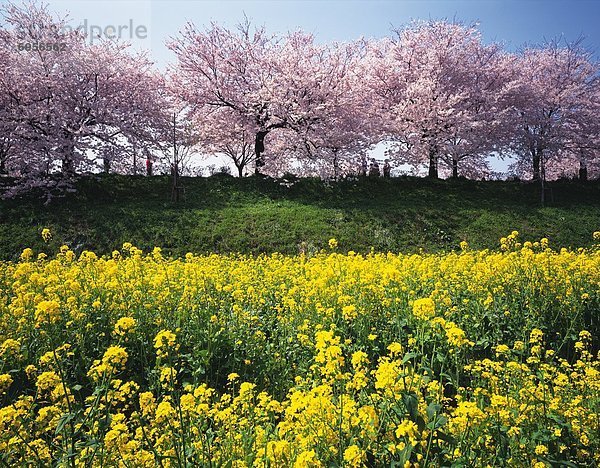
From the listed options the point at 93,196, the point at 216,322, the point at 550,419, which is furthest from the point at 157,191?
A: the point at 550,419

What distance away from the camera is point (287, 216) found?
63.9 ft

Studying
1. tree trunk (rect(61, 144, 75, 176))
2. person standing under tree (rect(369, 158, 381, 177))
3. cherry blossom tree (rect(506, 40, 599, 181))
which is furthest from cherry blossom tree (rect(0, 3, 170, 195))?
cherry blossom tree (rect(506, 40, 599, 181))

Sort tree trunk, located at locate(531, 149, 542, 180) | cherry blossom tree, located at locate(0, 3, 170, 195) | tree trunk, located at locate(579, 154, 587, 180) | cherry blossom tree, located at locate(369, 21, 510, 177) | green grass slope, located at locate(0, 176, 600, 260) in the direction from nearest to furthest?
green grass slope, located at locate(0, 176, 600, 260)
cherry blossom tree, located at locate(0, 3, 170, 195)
cherry blossom tree, located at locate(369, 21, 510, 177)
tree trunk, located at locate(531, 149, 542, 180)
tree trunk, located at locate(579, 154, 587, 180)

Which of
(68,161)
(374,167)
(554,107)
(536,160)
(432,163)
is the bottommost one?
(68,161)

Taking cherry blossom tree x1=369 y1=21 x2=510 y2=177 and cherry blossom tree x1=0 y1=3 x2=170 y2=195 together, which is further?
cherry blossom tree x1=369 y1=21 x2=510 y2=177

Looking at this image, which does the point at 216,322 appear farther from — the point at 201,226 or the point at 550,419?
the point at 201,226

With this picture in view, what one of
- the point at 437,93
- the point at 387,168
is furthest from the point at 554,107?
the point at 387,168

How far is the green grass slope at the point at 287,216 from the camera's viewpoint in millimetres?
16812

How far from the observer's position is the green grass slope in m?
16.8

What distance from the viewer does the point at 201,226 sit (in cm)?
1800

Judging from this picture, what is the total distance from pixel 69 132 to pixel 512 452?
24722mm

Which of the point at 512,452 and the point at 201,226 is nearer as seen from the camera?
the point at 512,452

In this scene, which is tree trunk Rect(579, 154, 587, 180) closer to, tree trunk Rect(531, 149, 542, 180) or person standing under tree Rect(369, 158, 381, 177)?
tree trunk Rect(531, 149, 542, 180)

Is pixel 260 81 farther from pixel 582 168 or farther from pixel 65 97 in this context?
pixel 582 168
